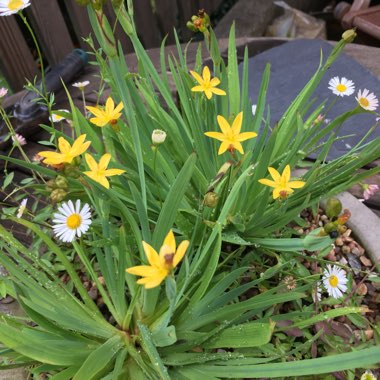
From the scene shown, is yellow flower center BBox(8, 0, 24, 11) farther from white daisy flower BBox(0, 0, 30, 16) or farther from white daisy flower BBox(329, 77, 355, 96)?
white daisy flower BBox(329, 77, 355, 96)

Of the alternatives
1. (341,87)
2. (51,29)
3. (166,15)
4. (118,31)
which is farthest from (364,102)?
(166,15)

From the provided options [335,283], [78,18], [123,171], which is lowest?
[335,283]

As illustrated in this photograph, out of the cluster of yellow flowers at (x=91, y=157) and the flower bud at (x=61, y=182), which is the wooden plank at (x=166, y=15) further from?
the flower bud at (x=61, y=182)

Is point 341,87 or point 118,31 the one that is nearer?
point 341,87

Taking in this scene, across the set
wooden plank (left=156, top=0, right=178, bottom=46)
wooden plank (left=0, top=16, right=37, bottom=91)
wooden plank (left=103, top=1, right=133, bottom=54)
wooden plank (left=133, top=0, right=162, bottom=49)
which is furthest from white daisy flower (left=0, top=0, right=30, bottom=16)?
wooden plank (left=156, top=0, right=178, bottom=46)

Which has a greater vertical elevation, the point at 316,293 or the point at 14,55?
the point at 14,55

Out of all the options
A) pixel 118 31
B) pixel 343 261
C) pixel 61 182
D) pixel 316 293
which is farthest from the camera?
pixel 118 31

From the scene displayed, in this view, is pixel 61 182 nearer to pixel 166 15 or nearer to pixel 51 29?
pixel 51 29
